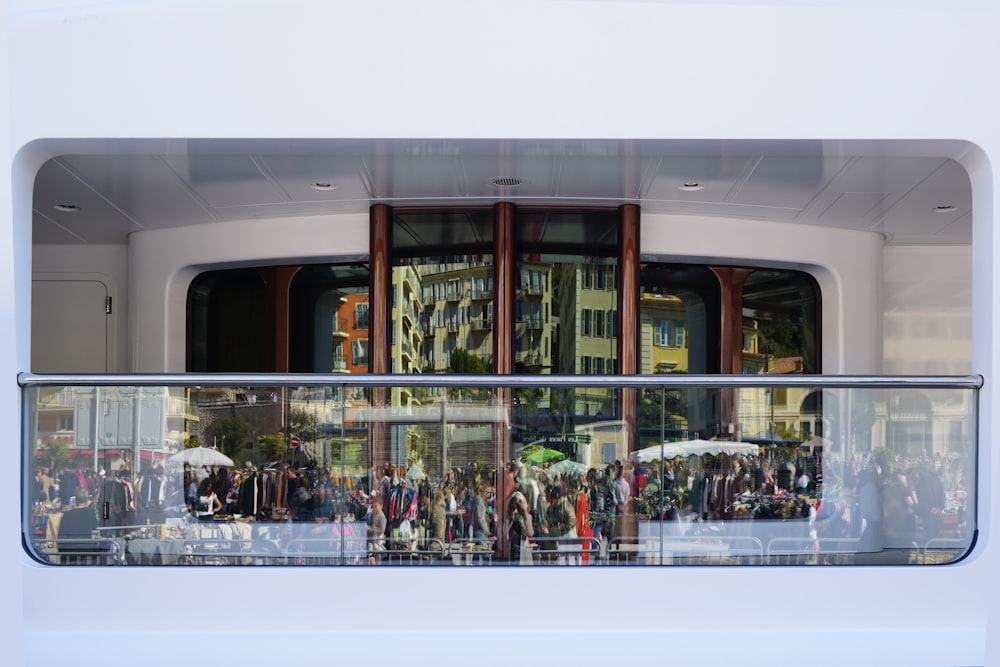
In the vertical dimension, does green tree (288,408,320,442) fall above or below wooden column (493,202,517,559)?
below

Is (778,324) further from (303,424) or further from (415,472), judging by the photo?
(303,424)

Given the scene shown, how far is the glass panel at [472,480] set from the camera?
458cm

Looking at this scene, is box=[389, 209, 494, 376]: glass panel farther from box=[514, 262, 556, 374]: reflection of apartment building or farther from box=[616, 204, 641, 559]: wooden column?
box=[616, 204, 641, 559]: wooden column

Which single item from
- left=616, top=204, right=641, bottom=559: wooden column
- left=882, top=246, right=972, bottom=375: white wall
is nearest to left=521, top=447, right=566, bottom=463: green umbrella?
left=616, top=204, right=641, bottom=559: wooden column

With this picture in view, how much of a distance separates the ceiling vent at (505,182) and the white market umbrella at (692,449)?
7.36 ft

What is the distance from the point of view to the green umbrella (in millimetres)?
4660

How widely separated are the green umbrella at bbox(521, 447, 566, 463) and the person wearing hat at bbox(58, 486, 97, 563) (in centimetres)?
203

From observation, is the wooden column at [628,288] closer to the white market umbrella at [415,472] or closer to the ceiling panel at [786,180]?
the ceiling panel at [786,180]

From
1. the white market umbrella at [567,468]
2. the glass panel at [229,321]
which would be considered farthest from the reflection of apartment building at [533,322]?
the white market umbrella at [567,468]

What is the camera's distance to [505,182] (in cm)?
Result: 633

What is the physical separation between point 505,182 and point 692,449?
95.9 inches

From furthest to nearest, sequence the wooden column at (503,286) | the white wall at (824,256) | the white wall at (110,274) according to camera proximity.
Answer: the white wall at (110,274), the white wall at (824,256), the wooden column at (503,286)

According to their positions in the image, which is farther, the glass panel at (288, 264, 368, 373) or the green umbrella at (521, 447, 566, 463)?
the glass panel at (288, 264, 368, 373)
